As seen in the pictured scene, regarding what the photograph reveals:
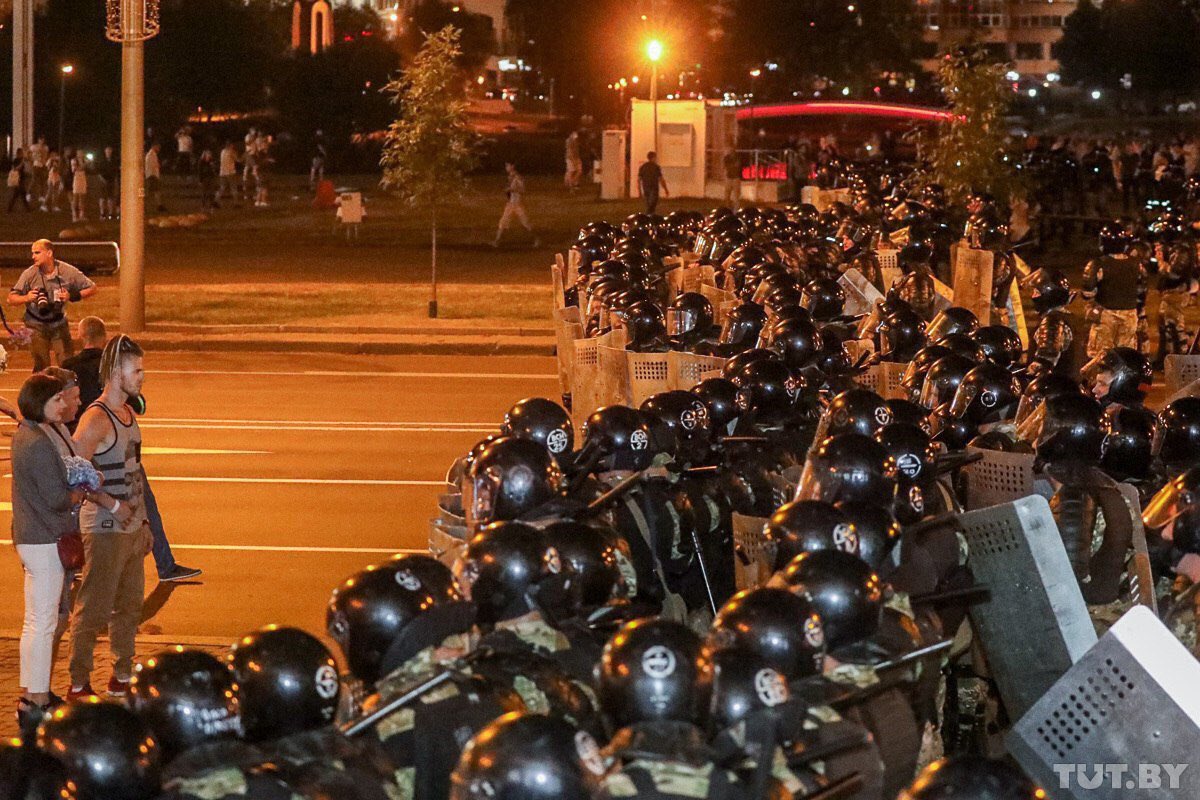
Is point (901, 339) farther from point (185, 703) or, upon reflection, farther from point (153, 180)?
point (153, 180)

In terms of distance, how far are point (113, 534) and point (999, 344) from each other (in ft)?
17.5

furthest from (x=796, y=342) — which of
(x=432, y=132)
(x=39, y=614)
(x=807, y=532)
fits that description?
(x=432, y=132)

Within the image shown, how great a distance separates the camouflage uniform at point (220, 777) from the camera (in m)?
4.52

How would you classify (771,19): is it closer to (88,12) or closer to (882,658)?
(88,12)

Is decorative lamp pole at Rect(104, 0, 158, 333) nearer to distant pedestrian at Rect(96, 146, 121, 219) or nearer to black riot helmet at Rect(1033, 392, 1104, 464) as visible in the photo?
black riot helmet at Rect(1033, 392, 1104, 464)

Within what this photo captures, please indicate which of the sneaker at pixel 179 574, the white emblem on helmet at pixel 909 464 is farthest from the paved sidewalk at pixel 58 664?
the white emblem on helmet at pixel 909 464

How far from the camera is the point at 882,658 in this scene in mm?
5664

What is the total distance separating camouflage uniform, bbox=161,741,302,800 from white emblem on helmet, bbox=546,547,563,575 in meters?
1.32

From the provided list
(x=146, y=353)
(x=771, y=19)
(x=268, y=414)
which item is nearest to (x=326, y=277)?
(x=146, y=353)

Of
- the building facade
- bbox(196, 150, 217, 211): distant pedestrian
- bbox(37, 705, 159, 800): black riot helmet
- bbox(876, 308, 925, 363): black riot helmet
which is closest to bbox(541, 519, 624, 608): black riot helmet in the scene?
bbox(37, 705, 159, 800): black riot helmet

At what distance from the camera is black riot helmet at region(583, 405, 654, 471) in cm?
839

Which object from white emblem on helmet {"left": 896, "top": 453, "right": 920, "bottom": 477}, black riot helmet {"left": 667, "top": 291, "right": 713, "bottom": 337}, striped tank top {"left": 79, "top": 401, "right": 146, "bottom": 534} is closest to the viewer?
white emblem on helmet {"left": 896, "top": 453, "right": 920, "bottom": 477}

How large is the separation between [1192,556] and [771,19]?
84.6m

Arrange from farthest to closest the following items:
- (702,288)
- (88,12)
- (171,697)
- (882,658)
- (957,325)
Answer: (88,12) < (702,288) < (957,325) < (882,658) < (171,697)
